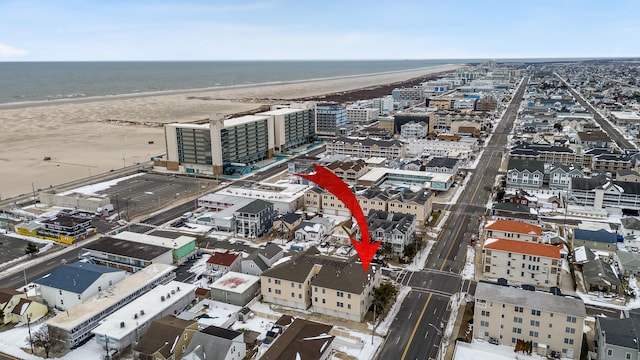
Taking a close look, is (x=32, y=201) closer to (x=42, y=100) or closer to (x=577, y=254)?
(x=577, y=254)

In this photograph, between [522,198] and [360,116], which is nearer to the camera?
[522,198]

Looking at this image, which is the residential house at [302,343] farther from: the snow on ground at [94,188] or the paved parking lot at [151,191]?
the snow on ground at [94,188]

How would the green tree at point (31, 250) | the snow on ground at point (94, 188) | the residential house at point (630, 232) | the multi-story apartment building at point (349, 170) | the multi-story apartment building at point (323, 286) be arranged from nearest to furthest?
the multi-story apartment building at point (323, 286) < the green tree at point (31, 250) < the residential house at point (630, 232) < the snow on ground at point (94, 188) < the multi-story apartment building at point (349, 170)

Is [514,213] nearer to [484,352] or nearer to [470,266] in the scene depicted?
[470,266]

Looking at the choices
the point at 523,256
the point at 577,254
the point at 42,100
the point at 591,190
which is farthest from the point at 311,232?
the point at 42,100

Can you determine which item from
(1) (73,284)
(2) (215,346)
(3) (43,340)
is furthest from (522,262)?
(3) (43,340)

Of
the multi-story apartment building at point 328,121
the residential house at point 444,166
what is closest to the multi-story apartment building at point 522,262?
the residential house at point 444,166
